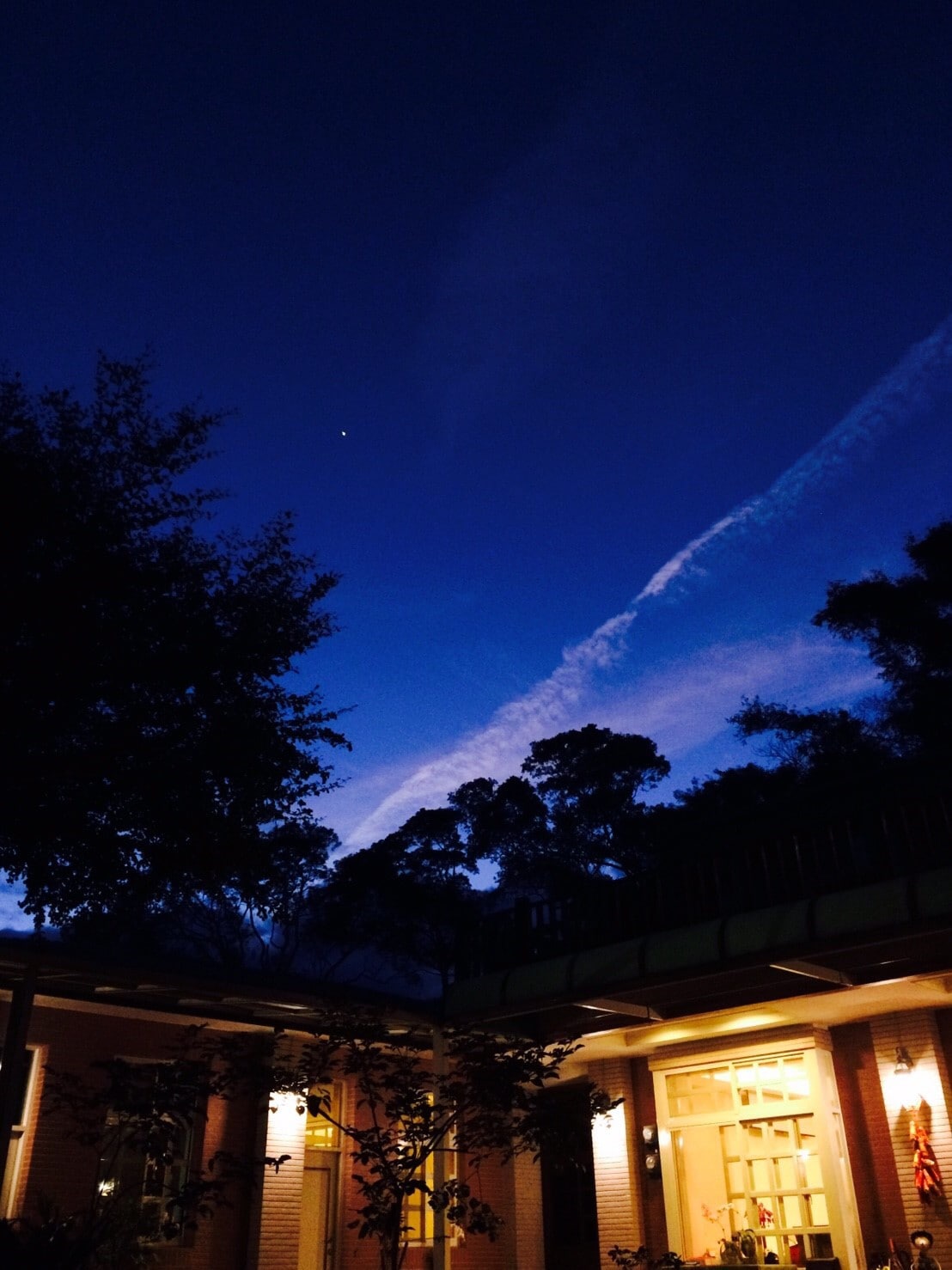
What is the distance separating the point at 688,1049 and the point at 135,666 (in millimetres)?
7626

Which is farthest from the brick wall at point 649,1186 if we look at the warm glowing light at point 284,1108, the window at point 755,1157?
the warm glowing light at point 284,1108

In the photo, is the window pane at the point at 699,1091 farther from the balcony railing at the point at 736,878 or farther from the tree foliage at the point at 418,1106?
the tree foliage at the point at 418,1106

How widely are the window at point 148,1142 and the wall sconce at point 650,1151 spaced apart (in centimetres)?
510

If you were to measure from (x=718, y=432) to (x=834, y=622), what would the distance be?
9815mm

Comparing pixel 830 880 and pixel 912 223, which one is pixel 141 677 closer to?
pixel 830 880

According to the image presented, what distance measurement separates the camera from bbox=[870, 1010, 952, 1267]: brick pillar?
30.7 ft

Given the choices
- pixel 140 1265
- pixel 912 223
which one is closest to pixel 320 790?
pixel 140 1265

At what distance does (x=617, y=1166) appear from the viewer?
11531 mm

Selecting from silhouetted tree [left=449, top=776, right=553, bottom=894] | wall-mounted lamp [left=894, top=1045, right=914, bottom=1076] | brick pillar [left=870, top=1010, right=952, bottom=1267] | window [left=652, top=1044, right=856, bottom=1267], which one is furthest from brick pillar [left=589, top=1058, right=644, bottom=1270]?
silhouetted tree [left=449, top=776, right=553, bottom=894]

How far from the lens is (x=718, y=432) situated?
14.6 meters

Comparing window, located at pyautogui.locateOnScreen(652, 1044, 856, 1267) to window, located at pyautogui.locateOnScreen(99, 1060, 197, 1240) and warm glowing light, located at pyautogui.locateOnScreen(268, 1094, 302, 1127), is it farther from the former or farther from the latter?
window, located at pyautogui.locateOnScreen(99, 1060, 197, 1240)

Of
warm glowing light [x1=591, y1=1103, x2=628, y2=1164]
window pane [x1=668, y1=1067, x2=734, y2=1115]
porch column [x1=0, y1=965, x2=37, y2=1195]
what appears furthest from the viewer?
warm glowing light [x1=591, y1=1103, x2=628, y2=1164]

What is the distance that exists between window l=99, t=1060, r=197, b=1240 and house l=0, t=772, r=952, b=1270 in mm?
158

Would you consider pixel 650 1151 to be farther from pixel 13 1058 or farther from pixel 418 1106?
pixel 13 1058
